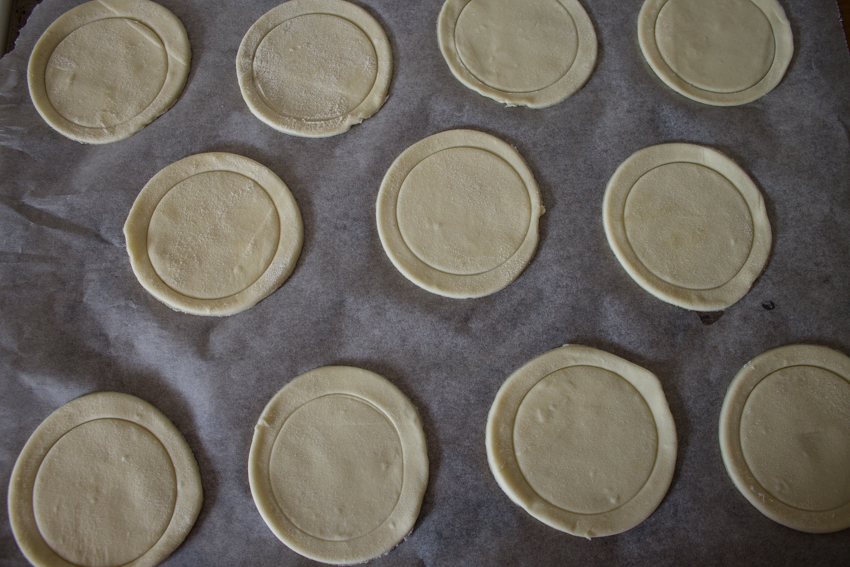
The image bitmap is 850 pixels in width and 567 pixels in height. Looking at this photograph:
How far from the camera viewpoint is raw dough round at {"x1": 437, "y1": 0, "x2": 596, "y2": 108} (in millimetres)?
1764

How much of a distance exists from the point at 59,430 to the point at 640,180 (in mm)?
1825

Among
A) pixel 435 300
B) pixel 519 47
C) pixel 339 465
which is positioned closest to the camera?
pixel 339 465

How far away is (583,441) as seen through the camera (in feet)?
5.05

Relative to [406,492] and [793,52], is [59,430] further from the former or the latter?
[793,52]

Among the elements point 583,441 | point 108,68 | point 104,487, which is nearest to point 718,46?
point 583,441

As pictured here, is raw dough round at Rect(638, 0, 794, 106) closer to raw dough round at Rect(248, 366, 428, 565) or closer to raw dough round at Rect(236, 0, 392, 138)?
raw dough round at Rect(236, 0, 392, 138)

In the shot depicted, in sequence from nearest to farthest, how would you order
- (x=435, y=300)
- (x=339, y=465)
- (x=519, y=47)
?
(x=339, y=465), (x=435, y=300), (x=519, y=47)

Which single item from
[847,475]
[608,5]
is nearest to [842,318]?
[847,475]

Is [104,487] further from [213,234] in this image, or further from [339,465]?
[213,234]

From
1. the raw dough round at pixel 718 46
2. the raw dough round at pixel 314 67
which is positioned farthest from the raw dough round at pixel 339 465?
the raw dough round at pixel 718 46

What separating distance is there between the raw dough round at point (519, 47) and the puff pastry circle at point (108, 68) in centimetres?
89

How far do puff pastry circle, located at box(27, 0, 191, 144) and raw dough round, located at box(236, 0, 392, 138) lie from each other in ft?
0.84

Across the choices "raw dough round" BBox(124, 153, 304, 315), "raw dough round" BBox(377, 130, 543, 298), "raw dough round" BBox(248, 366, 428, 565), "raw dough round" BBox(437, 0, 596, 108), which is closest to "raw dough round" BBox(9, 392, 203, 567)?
"raw dough round" BBox(248, 366, 428, 565)

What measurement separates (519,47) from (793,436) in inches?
55.0
